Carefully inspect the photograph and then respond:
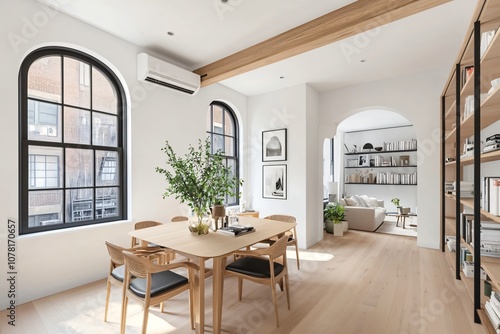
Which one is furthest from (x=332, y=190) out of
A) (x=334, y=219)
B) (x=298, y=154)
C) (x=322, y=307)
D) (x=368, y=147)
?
(x=322, y=307)

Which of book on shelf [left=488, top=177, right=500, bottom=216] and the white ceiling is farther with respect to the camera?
the white ceiling

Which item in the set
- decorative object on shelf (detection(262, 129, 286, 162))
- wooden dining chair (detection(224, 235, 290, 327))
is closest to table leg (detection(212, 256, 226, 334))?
wooden dining chair (detection(224, 235, 290, 327))

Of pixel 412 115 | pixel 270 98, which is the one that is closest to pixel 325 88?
pixel 270 98

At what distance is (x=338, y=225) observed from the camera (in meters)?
5.34

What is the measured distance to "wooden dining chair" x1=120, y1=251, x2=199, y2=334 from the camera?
1754 mm

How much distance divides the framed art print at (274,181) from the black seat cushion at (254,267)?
2.50 metres

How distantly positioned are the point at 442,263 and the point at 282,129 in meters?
3.29

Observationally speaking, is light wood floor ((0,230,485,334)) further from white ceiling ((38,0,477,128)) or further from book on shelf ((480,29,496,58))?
white ceiling ((38,0,477,128))

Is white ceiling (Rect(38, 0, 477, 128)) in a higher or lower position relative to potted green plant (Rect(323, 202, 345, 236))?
higher

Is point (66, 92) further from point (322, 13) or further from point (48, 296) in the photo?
point (322, 13)

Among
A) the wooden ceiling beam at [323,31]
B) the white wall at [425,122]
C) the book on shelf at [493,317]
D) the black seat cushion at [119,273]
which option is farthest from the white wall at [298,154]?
the black seat cushion at [119,273]

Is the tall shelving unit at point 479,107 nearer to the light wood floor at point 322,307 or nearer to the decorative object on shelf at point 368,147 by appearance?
the light wood floor at point 322,307

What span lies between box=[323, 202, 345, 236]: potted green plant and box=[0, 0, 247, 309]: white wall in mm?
3268

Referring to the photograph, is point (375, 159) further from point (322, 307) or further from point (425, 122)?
point (322, 307)
